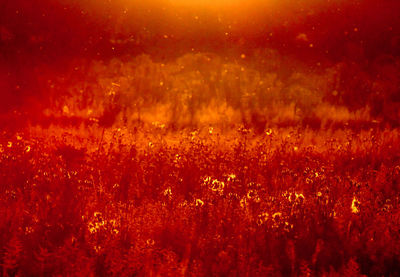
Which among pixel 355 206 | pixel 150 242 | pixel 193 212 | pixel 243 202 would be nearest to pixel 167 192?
pixel 193 212

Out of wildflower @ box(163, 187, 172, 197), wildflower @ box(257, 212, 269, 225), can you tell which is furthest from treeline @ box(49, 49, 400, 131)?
wildflower @ box(257, 212, 269, 225)

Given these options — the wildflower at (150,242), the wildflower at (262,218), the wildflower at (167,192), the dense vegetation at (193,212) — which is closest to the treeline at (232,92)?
the dense vegetation at (193,212)

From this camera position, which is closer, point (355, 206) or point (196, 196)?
point (355, 206)

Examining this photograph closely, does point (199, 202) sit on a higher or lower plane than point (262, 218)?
higher

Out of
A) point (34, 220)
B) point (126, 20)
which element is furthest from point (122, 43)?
point (34, 220)

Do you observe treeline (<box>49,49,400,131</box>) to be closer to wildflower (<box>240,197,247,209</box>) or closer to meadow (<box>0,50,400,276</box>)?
meadow (<box>0,50,400,276</box>)

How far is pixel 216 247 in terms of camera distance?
3990 mm

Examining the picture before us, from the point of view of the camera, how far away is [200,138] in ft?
25.6

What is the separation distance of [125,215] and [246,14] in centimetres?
1514

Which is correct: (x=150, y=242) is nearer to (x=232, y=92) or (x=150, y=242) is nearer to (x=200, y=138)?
(x=200, y=138)

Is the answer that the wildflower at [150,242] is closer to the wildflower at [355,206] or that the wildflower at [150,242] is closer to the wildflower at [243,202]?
the wildflower at [243,202]

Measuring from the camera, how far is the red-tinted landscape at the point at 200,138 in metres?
4.00

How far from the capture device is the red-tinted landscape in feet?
13.1

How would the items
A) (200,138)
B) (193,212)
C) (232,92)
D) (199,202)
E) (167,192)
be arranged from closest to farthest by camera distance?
(193,212) < (199,202) < (167,192) < (200,138) < (232,92)
